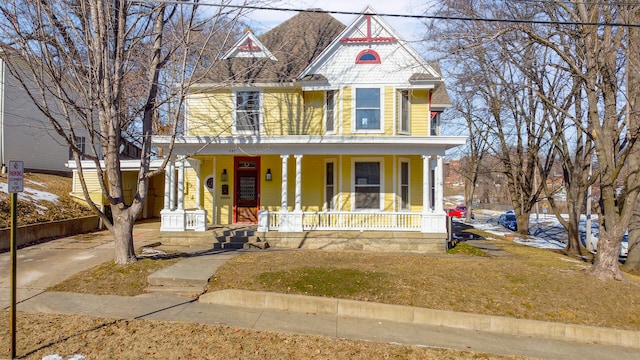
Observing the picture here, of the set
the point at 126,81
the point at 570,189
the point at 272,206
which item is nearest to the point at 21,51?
the point at 126,81

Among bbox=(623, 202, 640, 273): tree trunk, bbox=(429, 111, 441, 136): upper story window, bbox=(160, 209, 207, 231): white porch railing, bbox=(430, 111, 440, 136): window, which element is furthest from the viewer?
bbox=(430, 111, 440, 136): window

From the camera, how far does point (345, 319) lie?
6.57 meters

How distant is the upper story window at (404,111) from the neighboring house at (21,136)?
14.7 m

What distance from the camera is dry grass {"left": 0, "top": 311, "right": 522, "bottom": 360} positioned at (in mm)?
4980

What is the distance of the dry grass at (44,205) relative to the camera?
12.8 m

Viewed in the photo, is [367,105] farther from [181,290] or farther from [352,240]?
[181,290]

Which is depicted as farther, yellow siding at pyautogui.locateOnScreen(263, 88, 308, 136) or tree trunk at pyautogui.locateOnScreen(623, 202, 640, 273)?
yellow siding at pyautogui.locateOnScreen(263, 88, 308, 136)

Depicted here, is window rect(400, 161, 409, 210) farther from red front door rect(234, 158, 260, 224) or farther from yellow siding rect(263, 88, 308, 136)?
red front door rect(234, 158, 260, 224)

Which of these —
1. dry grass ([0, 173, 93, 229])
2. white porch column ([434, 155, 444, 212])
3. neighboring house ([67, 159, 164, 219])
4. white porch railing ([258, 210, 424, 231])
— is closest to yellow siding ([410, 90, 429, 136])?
white porch column ([434, 155, 444, 212])

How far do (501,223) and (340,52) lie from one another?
26.5 meters

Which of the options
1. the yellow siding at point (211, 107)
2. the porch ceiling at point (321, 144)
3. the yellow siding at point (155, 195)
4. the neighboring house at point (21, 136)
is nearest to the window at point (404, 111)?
the porch ceiling at point (321, 144)

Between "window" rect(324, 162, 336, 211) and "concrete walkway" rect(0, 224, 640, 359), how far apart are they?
7.57 metres

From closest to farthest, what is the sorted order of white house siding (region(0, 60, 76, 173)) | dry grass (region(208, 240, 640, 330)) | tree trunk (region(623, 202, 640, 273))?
1. dry grass (region(208, 240, 640, 330))
2. tree trunk (region(623, 202, 640, 273))
3. white house siding (region(0, 60, 76, 173))

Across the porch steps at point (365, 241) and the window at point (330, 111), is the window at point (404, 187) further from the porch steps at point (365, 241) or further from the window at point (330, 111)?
the window at point (330, 111)
